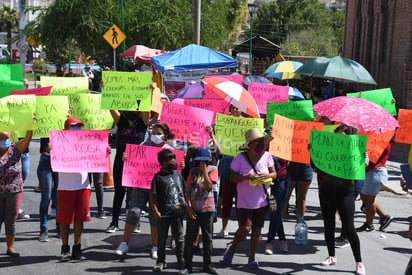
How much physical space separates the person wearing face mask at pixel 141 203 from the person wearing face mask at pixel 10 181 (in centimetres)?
127

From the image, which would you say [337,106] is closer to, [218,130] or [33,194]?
[218,130]

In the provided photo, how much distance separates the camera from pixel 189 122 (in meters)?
7.26

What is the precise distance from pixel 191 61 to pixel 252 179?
24.9 ft

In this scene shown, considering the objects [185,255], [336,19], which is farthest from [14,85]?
[336,19]

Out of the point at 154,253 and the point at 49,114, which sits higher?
the point at 49,114

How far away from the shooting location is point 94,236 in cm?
805

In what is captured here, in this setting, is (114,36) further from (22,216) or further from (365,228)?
(365,228)

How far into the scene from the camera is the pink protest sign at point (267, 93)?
31.7 ft

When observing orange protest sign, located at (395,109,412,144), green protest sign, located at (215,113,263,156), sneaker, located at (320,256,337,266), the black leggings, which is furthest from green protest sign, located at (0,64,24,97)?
orange protest sign, located at (395,109,412,144)

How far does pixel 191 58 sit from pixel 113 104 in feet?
20.5

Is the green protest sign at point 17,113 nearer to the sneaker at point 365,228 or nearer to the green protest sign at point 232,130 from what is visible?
the green protest sign at point 232,130

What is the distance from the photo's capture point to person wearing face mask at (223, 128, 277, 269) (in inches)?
265

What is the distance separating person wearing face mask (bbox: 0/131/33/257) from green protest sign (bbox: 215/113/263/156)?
92.2 inches

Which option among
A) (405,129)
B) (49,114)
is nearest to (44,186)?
(49,114)
